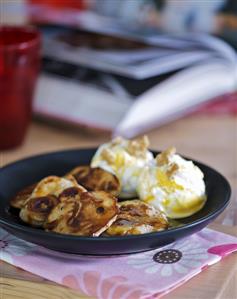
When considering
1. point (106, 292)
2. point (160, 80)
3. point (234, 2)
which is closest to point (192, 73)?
point (160, 80)

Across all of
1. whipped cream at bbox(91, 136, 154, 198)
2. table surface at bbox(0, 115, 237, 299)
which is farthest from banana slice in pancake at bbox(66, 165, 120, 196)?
table surface at bbox(0, 115, 237, 299)

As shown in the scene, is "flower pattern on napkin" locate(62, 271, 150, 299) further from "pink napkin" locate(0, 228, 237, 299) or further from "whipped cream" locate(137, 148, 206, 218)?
"whipped cream" locate(137, 148, 206, 218)

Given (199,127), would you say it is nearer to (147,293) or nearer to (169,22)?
(169,22)

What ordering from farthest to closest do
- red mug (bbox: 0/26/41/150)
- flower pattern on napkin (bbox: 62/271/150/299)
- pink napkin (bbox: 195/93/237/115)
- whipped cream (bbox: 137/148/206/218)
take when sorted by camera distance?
pink napkin (bbox: 195/93/237/115), red mug (bbox: 0/26/41/150), whipped cream (bbox: 137/148/206/218), flower pattern on napkin (bbox: 62/271/150/299)

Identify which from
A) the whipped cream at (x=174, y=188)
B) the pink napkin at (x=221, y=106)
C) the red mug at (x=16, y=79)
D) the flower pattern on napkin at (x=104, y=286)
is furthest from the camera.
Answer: the pink napkin at (x=221, y=106)

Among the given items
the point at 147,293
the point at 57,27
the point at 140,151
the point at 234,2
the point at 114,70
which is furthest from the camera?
the point at 234,2

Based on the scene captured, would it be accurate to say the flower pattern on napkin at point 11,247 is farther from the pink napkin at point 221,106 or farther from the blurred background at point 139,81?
the pink napkin at point 221,106

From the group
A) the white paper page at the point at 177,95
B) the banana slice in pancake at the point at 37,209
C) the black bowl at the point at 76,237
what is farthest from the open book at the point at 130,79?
the banana slice in pancake at the point at 37,209
